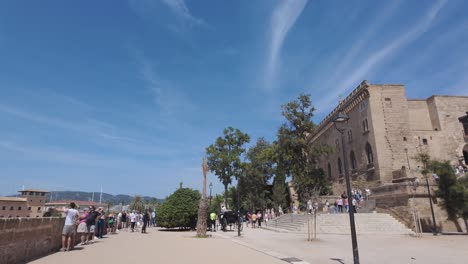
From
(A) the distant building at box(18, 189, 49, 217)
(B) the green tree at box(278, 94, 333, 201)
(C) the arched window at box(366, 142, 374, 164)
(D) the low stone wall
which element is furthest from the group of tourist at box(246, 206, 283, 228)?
(A) the distant building at box(18, 189, 49, 217)

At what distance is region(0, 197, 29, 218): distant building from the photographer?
230ft

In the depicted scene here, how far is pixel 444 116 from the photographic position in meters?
37.9

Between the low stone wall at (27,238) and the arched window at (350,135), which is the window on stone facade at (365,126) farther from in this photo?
the low stone wall at (27,238)

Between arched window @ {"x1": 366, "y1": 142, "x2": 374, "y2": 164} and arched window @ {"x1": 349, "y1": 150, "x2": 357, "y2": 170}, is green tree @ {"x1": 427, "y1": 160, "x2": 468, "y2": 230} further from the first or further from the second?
arched window @ {"x1": 349, "y1": 150, "x2": 357, "y2": 170}

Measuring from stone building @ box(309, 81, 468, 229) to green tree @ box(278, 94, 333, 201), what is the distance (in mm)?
5132

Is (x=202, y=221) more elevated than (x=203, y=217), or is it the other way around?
(x=203, y=217)

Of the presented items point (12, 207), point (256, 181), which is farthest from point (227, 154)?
point (12, 207)

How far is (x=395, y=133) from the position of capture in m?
33.6

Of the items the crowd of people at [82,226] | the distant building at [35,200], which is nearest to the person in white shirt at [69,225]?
the crowd of people at [82,226]

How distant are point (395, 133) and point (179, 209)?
25944 millimetres

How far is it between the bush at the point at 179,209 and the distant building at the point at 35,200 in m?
80.3

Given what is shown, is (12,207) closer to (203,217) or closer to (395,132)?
(203,217)

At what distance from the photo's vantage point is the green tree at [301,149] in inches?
835

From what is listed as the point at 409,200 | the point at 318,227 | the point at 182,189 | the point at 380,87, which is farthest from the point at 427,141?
the point at 182,189
